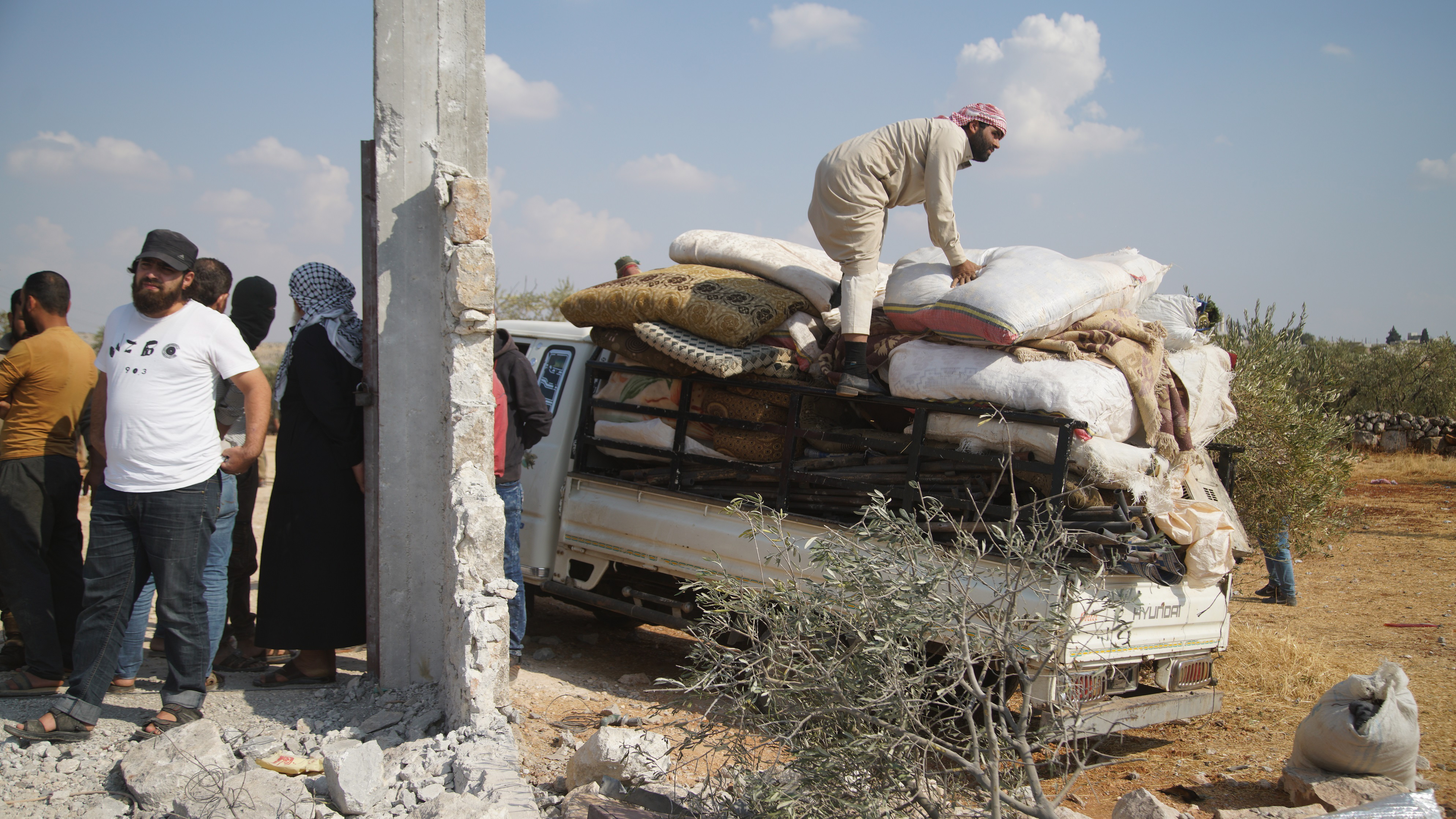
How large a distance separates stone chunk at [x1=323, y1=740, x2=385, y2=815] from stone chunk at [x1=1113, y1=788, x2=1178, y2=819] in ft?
8.31

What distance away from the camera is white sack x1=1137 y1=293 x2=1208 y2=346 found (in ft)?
14.9

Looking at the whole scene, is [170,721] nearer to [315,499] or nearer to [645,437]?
[315,499]

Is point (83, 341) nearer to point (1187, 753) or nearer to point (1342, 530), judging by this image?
point (1187, 753)

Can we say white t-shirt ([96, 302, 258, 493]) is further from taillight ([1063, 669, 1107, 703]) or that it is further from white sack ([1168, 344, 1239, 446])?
white sack ([1168, 344, 1239, 446])

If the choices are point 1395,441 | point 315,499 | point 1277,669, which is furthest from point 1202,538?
point 1395,441

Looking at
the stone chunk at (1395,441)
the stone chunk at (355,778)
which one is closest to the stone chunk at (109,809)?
the stone chunk at (355,778)

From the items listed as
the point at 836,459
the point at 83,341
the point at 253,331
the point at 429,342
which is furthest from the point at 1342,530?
the point at 83,341

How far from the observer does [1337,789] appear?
3297 millimetres

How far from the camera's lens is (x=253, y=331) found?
4309 mm

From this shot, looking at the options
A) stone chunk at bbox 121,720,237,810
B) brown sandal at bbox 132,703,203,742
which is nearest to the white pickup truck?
stone chunk at bbox 121,720,237,810

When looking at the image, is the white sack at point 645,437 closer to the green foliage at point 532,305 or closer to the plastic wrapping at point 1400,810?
the plastic wrapping at point 1400,810

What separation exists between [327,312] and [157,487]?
1.03 m

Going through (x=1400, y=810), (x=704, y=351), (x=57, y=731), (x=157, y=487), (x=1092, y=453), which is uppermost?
(x=704, y=351)

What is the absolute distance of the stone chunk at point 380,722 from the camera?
11.4ft
